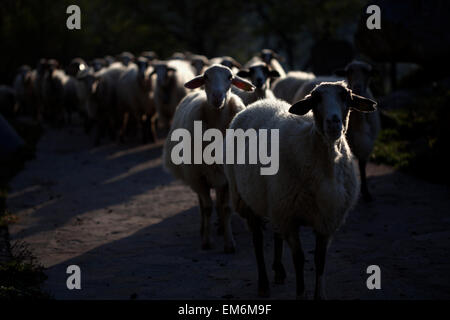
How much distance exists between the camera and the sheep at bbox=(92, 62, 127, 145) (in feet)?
50.7

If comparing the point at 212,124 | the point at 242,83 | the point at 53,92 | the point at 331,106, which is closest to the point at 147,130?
the point at 53,92

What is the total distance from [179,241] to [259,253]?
1894 millimetres

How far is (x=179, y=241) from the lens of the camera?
7113 millimetres

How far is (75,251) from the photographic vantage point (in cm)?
681

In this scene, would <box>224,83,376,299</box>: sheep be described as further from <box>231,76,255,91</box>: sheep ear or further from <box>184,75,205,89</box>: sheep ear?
<box>184,75,205,89</box>: sheep ear

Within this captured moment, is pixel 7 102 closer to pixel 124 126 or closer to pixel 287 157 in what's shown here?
pixel 124 126

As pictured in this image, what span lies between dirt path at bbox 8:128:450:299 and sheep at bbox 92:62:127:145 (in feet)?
15.0

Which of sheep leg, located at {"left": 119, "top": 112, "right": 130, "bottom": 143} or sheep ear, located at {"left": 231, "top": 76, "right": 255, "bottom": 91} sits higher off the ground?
sheep leg, located at {"left": 119, "top": 112, "right": 130, "bottom": 143}

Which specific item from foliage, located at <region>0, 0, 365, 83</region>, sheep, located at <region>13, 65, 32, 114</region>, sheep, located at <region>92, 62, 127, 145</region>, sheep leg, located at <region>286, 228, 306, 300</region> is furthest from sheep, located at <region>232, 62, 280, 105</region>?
foliage, located at <region>0, 0, 365, 83</region>

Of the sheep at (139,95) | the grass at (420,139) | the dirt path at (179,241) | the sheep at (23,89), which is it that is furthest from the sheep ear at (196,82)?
the sheep at (23,89)

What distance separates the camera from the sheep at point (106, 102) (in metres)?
15.4

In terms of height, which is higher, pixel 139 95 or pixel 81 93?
pixel 81 93

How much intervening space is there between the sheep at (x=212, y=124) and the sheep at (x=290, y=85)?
345 cm

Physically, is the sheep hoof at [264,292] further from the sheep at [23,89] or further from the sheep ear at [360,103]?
the sheep at [23,89]
